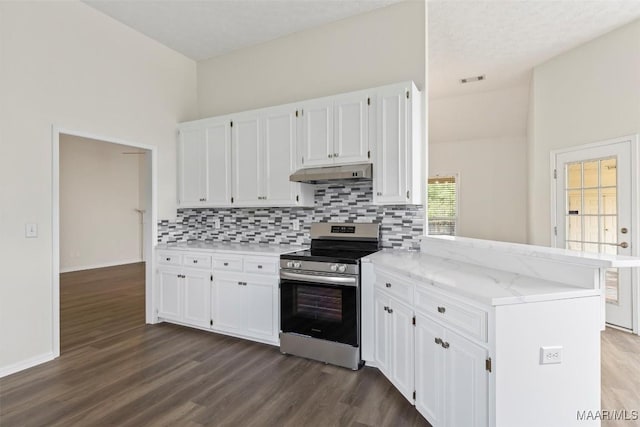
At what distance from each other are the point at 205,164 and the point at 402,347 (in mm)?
3035

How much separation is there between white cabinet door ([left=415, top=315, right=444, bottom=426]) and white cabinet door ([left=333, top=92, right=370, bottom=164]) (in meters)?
1.64

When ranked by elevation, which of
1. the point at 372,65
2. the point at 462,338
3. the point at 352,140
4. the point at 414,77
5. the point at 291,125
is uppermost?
the point at 372,65

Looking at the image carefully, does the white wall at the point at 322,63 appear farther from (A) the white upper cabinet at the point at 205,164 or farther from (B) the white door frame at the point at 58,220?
(B) the white door frame at the point at 58,220

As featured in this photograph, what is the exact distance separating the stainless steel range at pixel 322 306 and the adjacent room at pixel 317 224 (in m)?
0.02

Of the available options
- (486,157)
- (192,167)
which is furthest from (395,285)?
(486,157)

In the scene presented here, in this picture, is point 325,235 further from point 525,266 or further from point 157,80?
point 157,80

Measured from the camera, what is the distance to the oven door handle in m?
2.71

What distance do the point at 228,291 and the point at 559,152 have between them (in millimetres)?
4570

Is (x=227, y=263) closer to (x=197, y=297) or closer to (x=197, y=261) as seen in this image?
(x=197, y=261)

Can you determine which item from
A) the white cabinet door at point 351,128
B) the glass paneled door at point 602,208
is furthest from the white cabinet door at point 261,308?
the glass paneled door at point 602,208

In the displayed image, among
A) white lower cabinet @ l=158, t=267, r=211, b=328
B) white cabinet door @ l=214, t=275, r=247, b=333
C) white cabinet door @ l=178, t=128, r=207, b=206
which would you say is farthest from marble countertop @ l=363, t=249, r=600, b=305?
white cabinet door @ l=178, t=128, r=207, b=206

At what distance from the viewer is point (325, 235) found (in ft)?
11.5

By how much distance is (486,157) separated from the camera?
21.5ft

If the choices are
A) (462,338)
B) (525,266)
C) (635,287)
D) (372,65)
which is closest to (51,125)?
(372,65)
